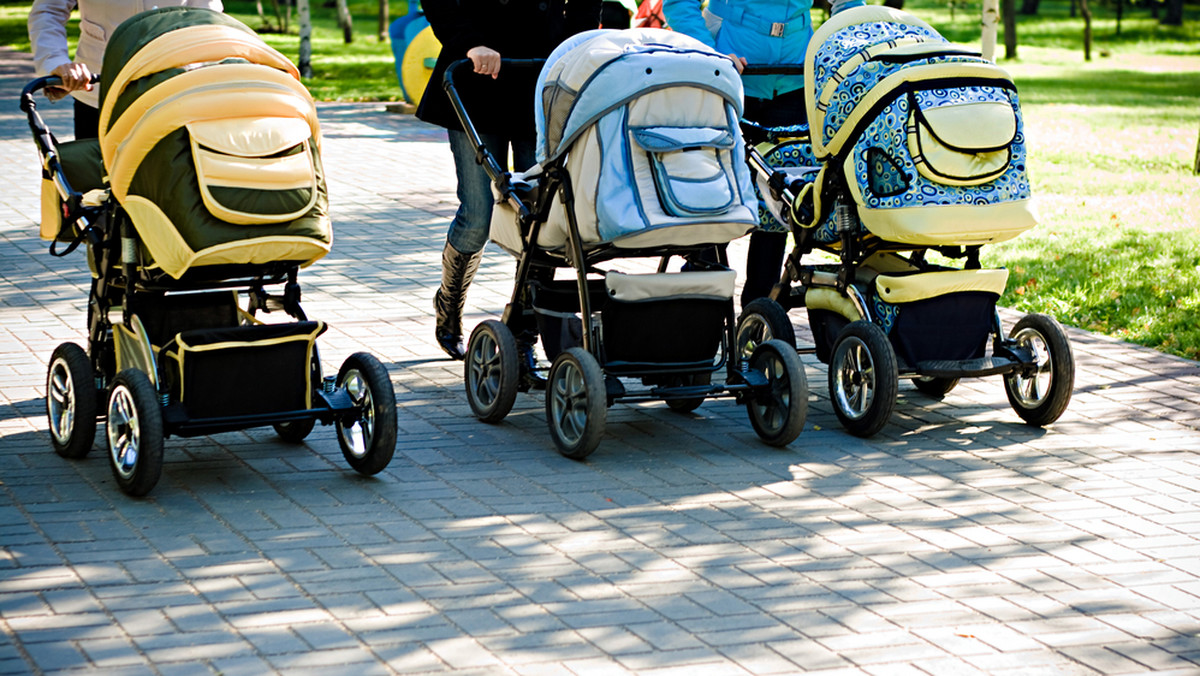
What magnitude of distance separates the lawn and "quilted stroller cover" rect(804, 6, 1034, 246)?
257 cm

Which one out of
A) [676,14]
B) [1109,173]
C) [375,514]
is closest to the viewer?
[375,514]

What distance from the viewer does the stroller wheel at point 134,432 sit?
5.00 m

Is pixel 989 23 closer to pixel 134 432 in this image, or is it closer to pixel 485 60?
pixel 485 60

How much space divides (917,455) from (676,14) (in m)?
2.76

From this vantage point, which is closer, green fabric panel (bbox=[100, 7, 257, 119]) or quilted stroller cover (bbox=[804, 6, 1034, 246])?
green fabric panel (bbox=[100, 7, 257, 119])

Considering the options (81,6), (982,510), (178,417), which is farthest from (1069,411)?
(81,6)

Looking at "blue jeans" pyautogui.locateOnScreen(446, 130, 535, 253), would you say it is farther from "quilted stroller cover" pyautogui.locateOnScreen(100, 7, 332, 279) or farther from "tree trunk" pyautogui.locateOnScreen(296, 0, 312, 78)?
"tree trunk" pyautogui.locateOnScreen(296, 0, 312, 78)

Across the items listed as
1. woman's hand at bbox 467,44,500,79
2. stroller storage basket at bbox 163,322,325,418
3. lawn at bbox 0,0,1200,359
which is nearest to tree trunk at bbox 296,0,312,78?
lawn at bbox 0,0,1200,359

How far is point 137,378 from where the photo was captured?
5.07 metres

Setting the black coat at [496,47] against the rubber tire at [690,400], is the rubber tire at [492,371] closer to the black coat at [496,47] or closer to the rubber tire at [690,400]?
the rubber tire at [690,400]

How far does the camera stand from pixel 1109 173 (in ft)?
54.4

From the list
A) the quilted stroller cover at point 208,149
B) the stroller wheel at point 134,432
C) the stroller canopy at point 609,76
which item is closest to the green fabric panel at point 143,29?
the quilted stroller cover at point 208,149

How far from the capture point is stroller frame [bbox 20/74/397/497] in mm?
5160

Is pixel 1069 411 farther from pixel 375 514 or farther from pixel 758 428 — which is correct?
pixel 375 514
